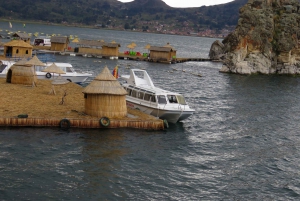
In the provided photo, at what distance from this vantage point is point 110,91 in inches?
1521

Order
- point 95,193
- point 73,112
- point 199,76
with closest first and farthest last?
1. point 95,193
2. point 73,112
3. point 199,76

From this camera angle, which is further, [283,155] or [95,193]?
[283,155]

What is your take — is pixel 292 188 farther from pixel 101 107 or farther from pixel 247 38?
pixel 247 38

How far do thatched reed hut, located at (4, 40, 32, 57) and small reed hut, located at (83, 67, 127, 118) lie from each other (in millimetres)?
44946

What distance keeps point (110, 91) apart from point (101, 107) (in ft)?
5.56

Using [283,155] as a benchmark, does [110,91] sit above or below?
above

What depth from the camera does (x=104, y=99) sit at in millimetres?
38875

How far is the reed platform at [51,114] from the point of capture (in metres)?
36.5

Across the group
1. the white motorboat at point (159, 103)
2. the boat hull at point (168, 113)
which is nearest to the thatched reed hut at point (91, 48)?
the white motorboat at point (159, 103)

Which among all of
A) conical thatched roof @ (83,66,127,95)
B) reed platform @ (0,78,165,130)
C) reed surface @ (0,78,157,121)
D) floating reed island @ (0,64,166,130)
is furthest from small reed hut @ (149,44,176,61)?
conical thatched roof @ (83,66,127,95)

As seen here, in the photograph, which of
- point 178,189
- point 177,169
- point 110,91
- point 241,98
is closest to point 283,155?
point 177,169

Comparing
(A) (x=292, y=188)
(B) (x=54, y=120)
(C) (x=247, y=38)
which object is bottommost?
(A) (x=292, y=188)

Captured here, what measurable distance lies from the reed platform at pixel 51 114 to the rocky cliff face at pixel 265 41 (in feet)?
212

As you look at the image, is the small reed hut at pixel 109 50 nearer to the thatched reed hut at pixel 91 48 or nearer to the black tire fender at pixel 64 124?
the thatched reed hut at pixel 91 48
